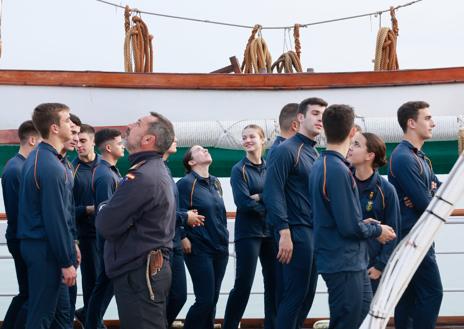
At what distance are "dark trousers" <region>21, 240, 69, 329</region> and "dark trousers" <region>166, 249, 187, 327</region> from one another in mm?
1573

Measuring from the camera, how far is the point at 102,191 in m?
7.69

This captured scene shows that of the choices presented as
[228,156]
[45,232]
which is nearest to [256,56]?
[228,156]

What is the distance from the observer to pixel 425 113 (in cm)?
718

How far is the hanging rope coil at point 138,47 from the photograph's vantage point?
14227 millimetres

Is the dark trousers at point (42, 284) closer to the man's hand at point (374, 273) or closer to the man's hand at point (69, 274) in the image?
the man's hand at point (69, 274)

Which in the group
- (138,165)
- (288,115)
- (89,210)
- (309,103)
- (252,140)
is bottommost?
(89,210)

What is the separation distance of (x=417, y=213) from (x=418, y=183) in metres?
0.22

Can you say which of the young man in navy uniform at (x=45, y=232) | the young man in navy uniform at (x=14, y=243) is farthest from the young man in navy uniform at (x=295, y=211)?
the young man in navy uniform at (x=14, y=243)

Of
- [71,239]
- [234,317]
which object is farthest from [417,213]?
[71,239]

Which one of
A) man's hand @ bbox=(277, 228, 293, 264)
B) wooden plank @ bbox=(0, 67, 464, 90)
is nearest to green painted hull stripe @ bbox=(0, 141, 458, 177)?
wooden plank @ bbox=(0, 67, 464, 90)

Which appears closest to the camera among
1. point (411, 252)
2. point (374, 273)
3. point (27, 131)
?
point (411, 252)

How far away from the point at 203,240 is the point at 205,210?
0.82 ft

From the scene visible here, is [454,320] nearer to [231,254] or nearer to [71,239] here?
[231,254]

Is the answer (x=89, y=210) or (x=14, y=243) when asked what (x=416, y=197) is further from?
(x=14, y=243)
